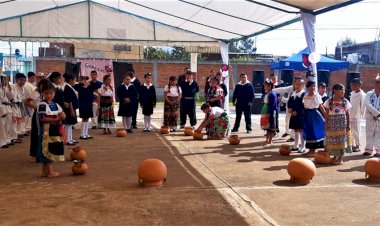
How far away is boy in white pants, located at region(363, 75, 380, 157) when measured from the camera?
9.22 meters

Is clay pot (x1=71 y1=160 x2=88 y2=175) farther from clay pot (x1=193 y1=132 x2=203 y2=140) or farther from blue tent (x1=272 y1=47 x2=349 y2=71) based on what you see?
blue tent (x1=272 y1=47 x2=349 y2=71)

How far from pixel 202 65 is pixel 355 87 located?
71.7 feet

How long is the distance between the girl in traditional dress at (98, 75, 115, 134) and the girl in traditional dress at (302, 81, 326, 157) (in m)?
5.61

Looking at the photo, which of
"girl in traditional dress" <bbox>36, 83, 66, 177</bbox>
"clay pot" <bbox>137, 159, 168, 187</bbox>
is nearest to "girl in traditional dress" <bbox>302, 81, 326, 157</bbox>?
"clay pot" <bbox>137, 159, 168, 187</bbox>

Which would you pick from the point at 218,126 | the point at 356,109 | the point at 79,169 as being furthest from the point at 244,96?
the point at 79,169

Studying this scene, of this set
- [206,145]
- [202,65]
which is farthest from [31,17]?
[202,65]

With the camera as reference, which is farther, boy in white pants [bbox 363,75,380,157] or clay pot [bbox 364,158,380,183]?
boy in white pants [bbox 363,75,380,157]

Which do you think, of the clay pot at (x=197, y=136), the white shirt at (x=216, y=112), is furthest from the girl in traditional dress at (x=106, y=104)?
the white shirt at (x=216, y=112)

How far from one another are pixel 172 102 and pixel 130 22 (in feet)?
14.4

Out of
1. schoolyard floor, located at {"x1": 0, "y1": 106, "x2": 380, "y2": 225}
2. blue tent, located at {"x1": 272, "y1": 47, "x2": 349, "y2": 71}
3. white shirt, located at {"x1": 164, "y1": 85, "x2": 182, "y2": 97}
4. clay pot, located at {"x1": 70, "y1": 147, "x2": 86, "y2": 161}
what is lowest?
schoolyard floor, located at {"x1": 0, "y1": 106, "x2": 380, "y2": 225}

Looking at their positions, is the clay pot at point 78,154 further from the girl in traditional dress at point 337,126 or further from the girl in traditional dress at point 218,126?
the girl in traditional dress at point 337,126

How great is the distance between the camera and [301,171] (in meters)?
6.41

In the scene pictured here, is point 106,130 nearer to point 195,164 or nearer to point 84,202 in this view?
point 195,164

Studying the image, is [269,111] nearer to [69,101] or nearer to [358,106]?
[358,106]
